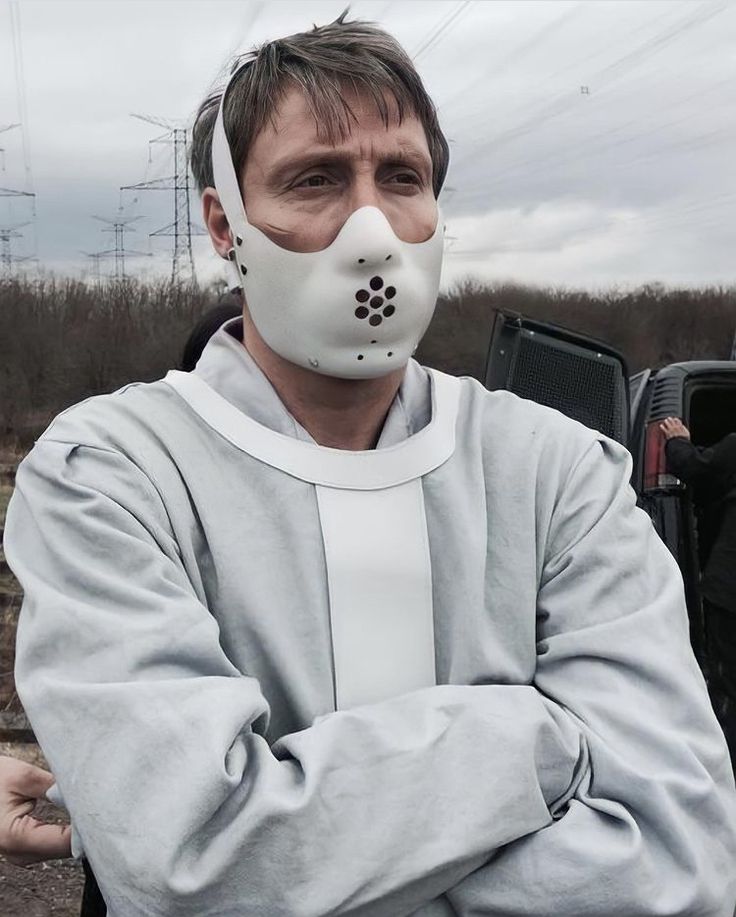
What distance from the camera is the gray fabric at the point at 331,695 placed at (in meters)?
1.34

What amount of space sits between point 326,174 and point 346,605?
0.60m

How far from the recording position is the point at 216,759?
133 cm

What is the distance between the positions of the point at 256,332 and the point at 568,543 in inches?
22.4

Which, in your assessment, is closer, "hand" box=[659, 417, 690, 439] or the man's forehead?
the man's forehead

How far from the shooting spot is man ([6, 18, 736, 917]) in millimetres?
1354

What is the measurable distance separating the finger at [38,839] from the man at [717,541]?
3127mm

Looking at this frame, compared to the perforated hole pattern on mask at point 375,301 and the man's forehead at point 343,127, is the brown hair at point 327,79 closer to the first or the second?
the man's forehead at point 343,127

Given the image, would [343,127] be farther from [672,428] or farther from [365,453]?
[672,428]

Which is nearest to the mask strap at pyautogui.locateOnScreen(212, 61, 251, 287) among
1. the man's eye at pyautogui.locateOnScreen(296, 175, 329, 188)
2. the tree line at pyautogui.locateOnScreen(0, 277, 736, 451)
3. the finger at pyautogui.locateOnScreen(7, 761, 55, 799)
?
the man's eye at pyautogui.locateOnScreen(296, 175, 329, 188)

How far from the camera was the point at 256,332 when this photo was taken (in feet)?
5.90

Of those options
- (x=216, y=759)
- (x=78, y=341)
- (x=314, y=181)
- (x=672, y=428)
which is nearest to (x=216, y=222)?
(x=314, y=181)

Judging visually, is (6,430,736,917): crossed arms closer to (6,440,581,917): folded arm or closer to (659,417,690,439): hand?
(6,440,581,917): folded arm

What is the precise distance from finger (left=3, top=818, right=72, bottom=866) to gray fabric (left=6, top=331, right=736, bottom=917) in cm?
40

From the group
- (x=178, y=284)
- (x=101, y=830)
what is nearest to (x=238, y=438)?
(x=101, y=830)
